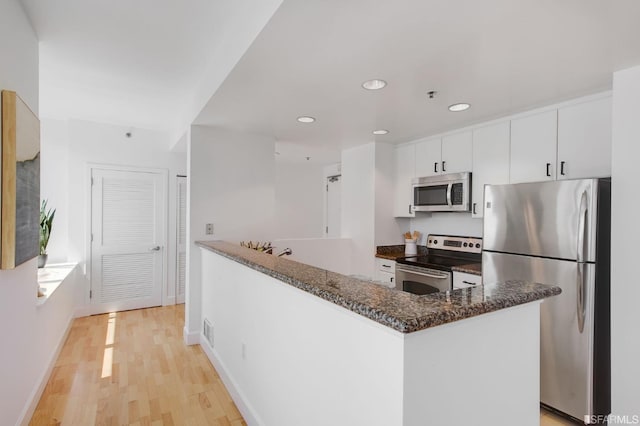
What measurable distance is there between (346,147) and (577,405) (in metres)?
3.30

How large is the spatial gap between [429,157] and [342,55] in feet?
7.11

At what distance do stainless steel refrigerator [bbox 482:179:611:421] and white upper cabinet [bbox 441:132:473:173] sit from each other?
943 millimetres

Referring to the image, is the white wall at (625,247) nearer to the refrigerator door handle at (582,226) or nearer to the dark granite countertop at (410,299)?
the refrigerator door handle at (582,226)

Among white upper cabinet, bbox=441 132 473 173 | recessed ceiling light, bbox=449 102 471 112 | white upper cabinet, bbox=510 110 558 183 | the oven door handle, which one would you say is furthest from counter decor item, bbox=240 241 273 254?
white upper cabinet, bbox=510 110 558 183

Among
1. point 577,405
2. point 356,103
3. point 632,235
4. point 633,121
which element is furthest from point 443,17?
point 577,405

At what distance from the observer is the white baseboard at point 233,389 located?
1974 millimetres

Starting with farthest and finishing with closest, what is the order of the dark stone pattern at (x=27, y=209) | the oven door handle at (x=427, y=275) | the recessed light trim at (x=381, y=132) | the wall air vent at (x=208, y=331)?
the recessed light trim at (x=381, y=132)
the oven door handle at (x=427, y=275)
the wall air vent at (x=208, y=331)
the dark stone pattern at (x=27, y=209)

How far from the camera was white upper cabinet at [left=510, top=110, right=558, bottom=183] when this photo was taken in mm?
2598

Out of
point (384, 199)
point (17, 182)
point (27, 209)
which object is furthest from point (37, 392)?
point (384, 199)

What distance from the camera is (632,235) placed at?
192 cm

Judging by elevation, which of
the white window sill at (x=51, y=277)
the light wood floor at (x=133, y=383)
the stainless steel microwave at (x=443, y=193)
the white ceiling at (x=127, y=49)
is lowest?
the light wood floor at (x=133, y=383)

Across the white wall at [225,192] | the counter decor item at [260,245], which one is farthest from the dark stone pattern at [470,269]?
the white wall at [225,192]

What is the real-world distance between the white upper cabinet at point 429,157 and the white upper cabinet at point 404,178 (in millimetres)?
74

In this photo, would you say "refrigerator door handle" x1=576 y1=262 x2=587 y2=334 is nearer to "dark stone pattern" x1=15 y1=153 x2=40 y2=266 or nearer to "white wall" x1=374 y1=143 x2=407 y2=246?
"white wall" x1=374 y1=143 x2=407 y2=246
